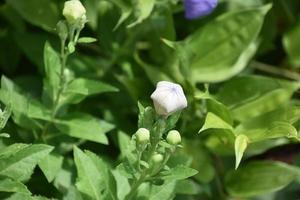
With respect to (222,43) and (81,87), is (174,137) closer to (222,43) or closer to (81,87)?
(81,87)

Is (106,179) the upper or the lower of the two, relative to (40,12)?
lower

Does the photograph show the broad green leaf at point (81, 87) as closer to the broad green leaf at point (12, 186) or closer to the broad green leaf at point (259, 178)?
the broad green leaf at point (12, 186)

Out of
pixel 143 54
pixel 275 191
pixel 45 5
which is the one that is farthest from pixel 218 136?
pixel 45 5

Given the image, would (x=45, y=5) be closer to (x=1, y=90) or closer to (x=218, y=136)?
(x=1, y=90)

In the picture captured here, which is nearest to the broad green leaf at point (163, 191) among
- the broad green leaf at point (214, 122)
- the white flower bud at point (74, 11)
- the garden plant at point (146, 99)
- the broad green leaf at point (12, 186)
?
the garden plant at point (146, 99)


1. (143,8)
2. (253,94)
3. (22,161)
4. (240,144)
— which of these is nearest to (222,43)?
(253,94)

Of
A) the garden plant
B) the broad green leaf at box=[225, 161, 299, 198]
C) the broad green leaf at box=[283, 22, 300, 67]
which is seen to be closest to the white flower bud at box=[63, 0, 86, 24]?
the garden plant

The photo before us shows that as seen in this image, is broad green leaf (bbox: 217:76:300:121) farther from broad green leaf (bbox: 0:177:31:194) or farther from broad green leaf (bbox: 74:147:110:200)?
broad green leaf (bbox: 0:177:31:194)
